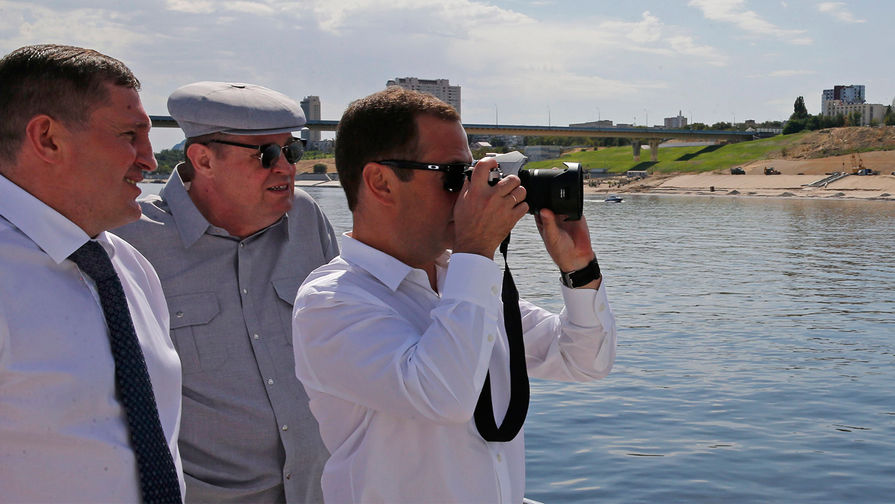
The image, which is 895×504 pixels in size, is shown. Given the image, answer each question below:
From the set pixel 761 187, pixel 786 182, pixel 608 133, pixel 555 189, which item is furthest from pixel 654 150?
pixel 555 189

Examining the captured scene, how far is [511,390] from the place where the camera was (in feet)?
7.31

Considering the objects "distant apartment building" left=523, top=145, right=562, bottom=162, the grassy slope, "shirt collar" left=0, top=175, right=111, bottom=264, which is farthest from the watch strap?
"distant apartment building" left=523, top=145, right=562, bottom=162

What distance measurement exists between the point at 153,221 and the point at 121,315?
43.4 inches

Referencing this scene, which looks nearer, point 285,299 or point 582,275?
point 582,275

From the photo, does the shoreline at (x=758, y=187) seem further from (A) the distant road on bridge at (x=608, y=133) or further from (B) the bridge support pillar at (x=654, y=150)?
(B) the bridge support pillar at (x=654, y=150)

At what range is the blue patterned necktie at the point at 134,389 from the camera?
1.93 meters

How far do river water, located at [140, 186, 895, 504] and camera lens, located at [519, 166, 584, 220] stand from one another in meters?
6.36

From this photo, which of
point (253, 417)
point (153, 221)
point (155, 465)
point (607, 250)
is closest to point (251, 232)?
point (153, 221)

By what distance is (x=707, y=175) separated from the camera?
89562 millimetres

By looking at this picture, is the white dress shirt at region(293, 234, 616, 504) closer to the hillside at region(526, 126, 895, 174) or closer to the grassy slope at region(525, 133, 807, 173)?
the hillside at region(526, 126, 895, 174)

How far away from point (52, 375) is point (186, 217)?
127 centimetres

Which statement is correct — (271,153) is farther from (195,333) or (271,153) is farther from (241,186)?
(195,333)

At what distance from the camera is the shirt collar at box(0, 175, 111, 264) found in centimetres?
192

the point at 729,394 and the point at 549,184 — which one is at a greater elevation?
the point at 549,184
